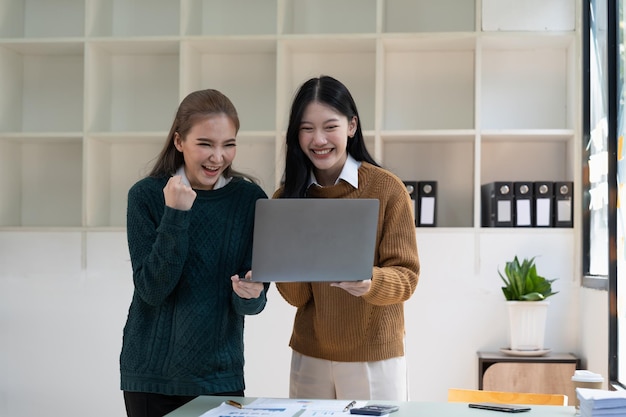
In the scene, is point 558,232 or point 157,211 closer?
point 157,211

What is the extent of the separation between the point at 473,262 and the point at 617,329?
0.95 m

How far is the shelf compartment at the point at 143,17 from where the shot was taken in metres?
4.88

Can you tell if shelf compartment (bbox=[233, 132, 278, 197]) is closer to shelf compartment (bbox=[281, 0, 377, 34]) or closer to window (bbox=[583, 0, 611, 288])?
shelf compartment (bbox=[281, 0, 377, 34])

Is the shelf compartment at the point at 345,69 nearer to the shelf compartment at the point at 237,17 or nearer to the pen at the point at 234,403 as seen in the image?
the shelf compartment at the point at 237,17

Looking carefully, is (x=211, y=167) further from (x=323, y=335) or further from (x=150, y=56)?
(x=150, y=56)

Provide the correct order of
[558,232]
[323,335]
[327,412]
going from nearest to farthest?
[327,412] < [323,335] < [558,232]

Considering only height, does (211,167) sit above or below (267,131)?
below

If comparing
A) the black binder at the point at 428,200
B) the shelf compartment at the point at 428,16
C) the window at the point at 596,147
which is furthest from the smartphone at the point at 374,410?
the shelf compartment at the point at 428,16

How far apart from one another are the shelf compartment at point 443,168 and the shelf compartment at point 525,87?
0.73ft

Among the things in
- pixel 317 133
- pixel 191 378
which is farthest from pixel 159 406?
pixel 317 133

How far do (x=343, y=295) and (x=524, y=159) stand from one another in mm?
2491

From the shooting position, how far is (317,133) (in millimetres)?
2406

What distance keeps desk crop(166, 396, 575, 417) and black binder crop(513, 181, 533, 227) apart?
224cm

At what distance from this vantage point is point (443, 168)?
466cm
